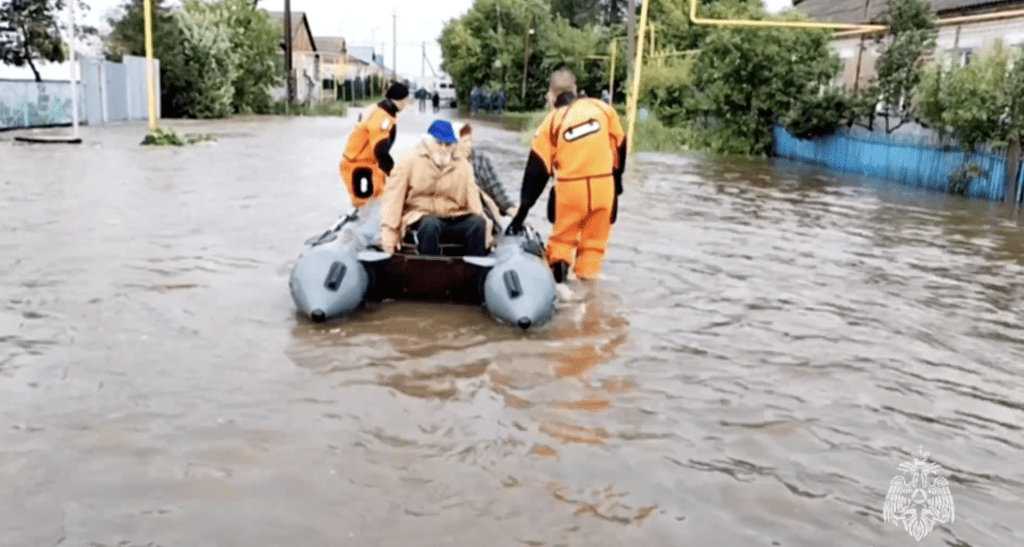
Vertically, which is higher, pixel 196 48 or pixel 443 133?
pixel 196 48

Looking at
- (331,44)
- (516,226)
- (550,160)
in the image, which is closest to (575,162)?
(550,160)

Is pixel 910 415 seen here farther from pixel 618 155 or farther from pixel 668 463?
pixel 618 155

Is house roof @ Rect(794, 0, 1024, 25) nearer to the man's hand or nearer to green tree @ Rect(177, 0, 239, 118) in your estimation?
the man's hand

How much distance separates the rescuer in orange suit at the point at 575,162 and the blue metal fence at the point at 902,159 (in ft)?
35.2

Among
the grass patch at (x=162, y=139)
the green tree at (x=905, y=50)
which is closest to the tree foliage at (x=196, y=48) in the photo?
the grass patch at (x=162, y=139)

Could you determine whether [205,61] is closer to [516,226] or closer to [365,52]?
[516,226]

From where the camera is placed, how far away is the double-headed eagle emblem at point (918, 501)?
163 inches

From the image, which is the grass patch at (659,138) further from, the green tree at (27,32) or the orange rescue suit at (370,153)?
the green tree at (27,32)

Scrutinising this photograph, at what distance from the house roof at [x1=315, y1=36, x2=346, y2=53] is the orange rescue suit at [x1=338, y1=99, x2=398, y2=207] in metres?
67.0

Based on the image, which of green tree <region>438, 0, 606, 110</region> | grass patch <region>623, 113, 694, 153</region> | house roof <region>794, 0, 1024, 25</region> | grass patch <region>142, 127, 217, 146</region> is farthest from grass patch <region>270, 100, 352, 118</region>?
house roof <region>794, 0, 1024, 25</region>

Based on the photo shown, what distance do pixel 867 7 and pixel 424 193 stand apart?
69.0 feet

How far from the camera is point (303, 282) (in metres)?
6.80

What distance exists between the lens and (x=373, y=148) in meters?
9.70

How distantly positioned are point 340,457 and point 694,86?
77.7ft
